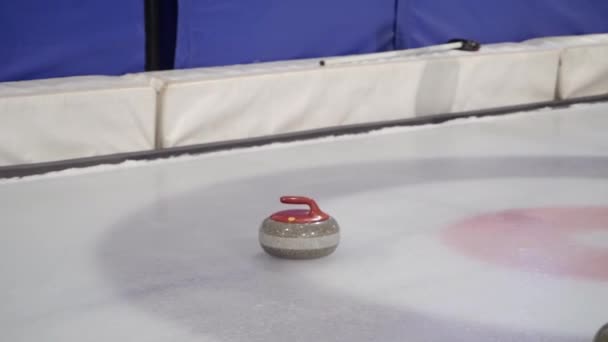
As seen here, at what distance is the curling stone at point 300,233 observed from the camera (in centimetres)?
199

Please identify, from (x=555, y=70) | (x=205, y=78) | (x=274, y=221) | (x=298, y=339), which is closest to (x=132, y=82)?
(x=205, y=78)

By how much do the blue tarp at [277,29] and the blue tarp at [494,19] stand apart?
0.10m

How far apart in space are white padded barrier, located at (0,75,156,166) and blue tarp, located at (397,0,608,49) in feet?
4.22

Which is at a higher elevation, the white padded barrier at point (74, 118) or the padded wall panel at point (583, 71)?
the white padded barrier at point (74, 118)

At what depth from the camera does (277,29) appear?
3.62m

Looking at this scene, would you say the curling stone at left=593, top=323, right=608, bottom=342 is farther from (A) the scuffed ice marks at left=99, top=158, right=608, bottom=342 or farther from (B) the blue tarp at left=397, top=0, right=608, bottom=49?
(B) the blue tarp at left=397, top=0, right=608, bottom=49

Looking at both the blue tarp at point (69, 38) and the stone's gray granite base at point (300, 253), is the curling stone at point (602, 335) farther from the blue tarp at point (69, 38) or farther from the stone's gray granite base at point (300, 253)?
the blue tarp at point (69, 38)

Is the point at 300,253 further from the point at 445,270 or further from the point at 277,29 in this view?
the point at 277,29

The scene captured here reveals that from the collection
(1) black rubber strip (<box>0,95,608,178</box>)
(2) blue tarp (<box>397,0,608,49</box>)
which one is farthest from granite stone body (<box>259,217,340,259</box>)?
(2) blue tarp (<box>397,0,608,49</box>)

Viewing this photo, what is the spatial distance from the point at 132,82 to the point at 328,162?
24.6 inches

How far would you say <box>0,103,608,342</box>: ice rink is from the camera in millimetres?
1744

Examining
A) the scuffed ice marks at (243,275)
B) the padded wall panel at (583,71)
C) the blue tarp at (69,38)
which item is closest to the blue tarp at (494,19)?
the padded wall panel at (583,71)

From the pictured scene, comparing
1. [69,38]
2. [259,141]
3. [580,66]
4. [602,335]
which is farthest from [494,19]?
[602,335]

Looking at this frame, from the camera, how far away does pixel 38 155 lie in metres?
2.82
